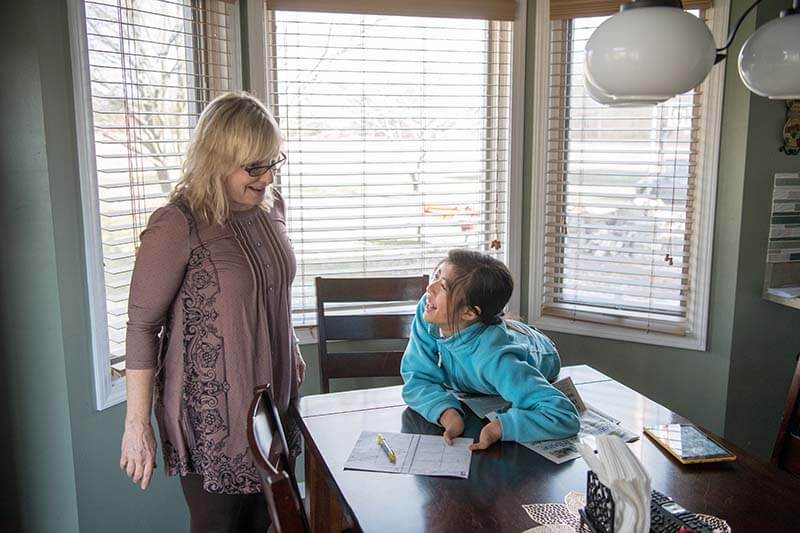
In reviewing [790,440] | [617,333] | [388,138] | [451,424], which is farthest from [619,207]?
[451,424]

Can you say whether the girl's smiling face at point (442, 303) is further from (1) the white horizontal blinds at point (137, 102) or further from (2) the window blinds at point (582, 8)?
(2) the window blinds at point (582, 8)

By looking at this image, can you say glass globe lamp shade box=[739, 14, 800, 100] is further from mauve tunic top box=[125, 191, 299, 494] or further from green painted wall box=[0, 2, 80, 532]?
→ green painted wall box=[0, 2, 80, 532]

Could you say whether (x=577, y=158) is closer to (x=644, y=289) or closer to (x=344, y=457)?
(x=644, y=289)

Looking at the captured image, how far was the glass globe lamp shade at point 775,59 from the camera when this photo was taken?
4.01 feet

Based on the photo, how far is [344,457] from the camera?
158 cm

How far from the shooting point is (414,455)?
1.57 metres

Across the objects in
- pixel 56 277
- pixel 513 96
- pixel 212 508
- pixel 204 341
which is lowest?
pixel 212 508

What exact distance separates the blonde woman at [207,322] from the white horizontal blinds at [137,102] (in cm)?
61

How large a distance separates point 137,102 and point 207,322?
3.19 feet

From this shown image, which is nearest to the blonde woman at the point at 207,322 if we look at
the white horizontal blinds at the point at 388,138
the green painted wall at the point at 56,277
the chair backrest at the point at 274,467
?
the chair backrest at the point at 274,467

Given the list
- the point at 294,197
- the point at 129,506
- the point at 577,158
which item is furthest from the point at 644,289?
the point at 129,506

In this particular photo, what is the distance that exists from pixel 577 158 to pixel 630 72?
1.88m

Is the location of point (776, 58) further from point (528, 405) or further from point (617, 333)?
point (617, 333)

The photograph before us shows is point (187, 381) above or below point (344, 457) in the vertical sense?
above
